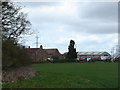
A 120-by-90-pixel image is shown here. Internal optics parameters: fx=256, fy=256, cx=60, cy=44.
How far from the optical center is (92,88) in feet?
42.9

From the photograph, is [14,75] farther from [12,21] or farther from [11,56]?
[12,21]

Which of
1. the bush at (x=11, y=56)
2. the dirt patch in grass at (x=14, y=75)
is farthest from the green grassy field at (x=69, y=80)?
the bush at (x=11, y=56)

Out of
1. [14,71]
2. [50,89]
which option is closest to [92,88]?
[50,89]

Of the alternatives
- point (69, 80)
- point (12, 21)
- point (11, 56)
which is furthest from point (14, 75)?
point (12, 21)

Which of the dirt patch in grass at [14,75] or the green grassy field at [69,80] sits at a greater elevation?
the dirt patch in grass at [14,75]

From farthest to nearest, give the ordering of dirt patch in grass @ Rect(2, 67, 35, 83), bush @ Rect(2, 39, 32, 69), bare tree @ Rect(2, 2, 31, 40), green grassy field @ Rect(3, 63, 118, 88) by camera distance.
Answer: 1. bare tree @ Rect(2, 2, 31, 40)
2. bush @ Rect(2, 39, 32, 69)
3. dirt patch in grass @ Rect(2, 67, 35, 83)
4. green grassy field @ Rect(3, 63, 118, 88)

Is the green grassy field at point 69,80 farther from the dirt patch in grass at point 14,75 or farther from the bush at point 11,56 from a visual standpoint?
the bush at point 11,56

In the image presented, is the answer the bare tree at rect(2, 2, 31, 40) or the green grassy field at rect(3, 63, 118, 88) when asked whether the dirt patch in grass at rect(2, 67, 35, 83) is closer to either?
the green grassy field at rect(3, 63, 118, 88)

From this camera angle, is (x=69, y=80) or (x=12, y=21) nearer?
(x=69, y=80)

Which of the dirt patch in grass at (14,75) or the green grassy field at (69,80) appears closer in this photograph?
the green grassy field at (69,80)

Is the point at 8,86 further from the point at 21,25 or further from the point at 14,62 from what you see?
the point at 21,25

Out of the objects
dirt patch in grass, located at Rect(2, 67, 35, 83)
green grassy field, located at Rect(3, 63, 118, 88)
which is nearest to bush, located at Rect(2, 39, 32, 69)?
dirt patch in grass, located at Rect(2, 67, 35, 83)

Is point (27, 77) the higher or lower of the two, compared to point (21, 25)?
lower

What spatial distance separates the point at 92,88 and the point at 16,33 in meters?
20.7
